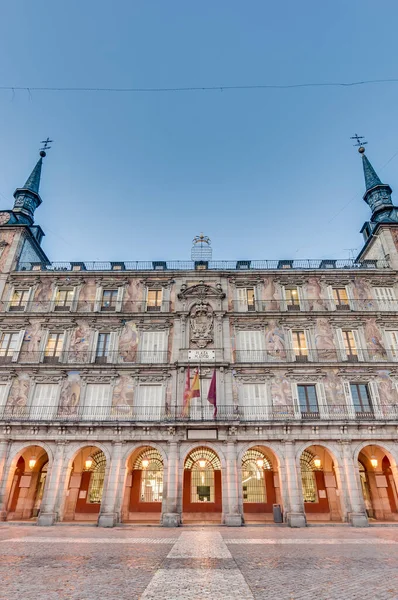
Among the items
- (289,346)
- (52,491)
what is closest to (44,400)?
(52,491)

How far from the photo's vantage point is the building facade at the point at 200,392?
2217 centimetres

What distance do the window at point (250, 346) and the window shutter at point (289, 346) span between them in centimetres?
180

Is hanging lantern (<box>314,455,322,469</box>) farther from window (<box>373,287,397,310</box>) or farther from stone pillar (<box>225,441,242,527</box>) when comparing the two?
window (<box>373,287,397,310</box>)

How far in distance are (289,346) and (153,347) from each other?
10.3 m

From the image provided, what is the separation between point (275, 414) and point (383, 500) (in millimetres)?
9185

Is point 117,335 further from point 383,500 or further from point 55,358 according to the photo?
point 383,500

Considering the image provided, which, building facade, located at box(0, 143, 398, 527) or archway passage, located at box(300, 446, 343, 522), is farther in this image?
archway passage, located at box(300, 446, 343, 522)

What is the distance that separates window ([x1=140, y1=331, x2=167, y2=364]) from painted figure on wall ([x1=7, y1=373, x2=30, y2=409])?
840 cm

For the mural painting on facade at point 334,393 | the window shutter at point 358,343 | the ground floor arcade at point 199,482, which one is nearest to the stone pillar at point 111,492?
the ground floor arcade at point 199,482

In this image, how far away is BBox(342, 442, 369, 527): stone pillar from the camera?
67.1ft

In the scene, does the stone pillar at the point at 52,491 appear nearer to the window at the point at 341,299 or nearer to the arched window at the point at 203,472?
the arched window at the point at 203,472

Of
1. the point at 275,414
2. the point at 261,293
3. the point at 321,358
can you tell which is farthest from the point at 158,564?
the point at 261,293

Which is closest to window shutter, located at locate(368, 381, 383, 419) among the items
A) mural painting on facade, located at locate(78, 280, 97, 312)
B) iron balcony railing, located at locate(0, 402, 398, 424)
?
iron balcony railing, located at locate(0, 402, 398, 424)

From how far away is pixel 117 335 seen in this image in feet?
86.9
